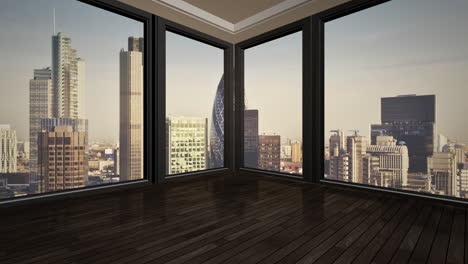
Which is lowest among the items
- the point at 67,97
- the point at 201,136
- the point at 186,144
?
the point at 186,144

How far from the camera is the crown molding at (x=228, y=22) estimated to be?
308 cm

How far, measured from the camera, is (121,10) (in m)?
2.62

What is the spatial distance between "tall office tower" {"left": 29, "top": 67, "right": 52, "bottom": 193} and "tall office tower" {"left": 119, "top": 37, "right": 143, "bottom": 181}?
68 centimetres

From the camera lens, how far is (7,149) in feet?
6.86

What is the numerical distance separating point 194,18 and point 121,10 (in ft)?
3.34

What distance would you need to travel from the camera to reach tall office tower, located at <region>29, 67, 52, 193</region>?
2.19m

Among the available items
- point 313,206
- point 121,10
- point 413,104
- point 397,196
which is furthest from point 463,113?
point 121,10

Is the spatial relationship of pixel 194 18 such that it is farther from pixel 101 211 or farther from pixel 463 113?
pixel 463 113

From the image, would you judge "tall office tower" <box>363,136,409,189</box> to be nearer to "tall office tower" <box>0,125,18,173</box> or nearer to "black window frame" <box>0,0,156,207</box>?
"black window frame" <box>0,0,156,207</box>

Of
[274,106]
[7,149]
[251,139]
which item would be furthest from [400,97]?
[7,149]

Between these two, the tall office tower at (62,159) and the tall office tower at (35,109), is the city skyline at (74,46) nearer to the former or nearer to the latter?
the tall office tower at (35,109)

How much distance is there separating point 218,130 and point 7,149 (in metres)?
2.43

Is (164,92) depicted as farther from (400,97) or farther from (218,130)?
(400,97)

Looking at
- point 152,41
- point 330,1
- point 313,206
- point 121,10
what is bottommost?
point 313,206
